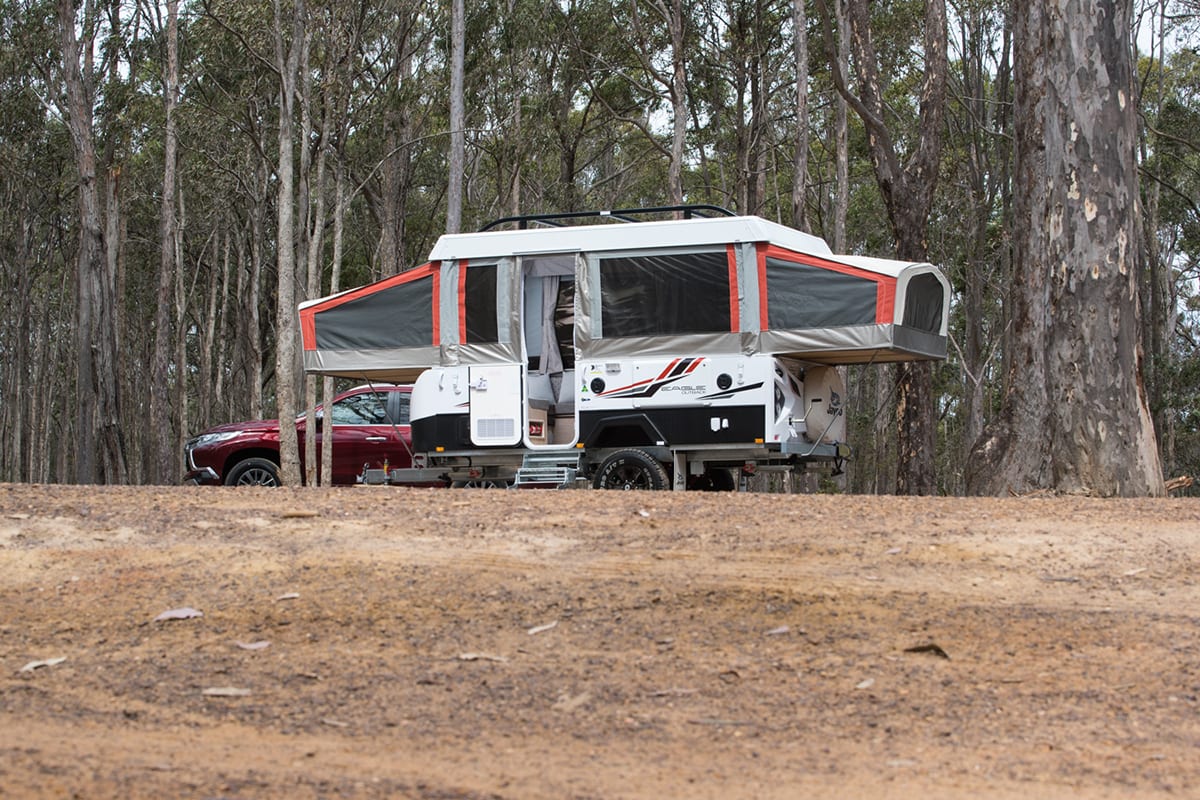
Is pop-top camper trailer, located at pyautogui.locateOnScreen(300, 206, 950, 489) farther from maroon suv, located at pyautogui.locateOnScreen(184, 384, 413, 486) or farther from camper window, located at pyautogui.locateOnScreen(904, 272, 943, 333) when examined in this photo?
maroon suv, located at pyautogui.locateOnScreen(184, 384, 413, 486)

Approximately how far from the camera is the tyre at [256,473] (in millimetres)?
15820

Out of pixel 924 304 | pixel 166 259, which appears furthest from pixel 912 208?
pixel 166 259

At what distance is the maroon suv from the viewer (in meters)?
15.7

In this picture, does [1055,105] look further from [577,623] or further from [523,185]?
[523,185]

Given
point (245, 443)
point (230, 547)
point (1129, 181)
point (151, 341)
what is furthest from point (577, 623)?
point (151, 341)

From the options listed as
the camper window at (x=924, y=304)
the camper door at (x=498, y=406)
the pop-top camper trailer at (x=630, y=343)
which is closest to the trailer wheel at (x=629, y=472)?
the pop-top camper trailer at (x=630, y=343)

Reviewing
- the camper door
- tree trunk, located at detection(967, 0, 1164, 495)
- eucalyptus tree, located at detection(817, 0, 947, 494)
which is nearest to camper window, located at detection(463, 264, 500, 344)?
the camper door

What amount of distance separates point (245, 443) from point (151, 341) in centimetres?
3110

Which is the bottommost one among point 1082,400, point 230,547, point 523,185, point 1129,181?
point 230,547

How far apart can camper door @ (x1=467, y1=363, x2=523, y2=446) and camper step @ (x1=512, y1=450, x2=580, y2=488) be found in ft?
0.90

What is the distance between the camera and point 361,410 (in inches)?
641

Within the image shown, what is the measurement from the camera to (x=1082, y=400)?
395 inches

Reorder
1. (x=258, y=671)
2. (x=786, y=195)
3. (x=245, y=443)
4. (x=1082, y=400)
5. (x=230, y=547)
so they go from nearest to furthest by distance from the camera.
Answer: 1. (x=258, y=671)
2. (x=230, y=547)
3. (x=1082, y=400)
4. (x=245, y=443)
5. (x=786, y=195)

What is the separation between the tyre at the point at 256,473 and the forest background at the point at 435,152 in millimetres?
2666
